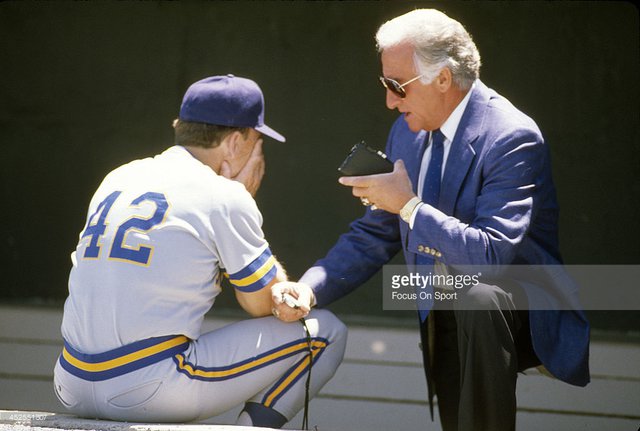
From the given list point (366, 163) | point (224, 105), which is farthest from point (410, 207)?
point (224, 105)

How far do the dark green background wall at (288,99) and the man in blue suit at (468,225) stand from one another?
1.61 m

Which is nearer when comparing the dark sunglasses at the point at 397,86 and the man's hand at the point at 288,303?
the man's hand at the point at 288,303

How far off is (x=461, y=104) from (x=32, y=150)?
2.79m

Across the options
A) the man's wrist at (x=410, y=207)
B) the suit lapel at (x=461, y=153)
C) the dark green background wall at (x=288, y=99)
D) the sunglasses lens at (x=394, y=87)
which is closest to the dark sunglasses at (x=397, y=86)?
the sunglasses lens at (x=394, y=87)

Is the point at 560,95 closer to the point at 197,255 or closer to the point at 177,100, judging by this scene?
the point at 177,100

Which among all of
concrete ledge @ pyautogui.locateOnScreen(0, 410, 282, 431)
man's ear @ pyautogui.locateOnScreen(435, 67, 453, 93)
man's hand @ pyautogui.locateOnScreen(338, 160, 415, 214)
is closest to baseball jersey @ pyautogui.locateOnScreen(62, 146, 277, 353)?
concrete ledge @ pyautogui.locateOnScreen(0, 410, 282, 431)

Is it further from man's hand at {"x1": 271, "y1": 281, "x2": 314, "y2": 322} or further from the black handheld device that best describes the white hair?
man's hand at {"x1": 271, "y1": 281, "x2": 314, "y2": 322}

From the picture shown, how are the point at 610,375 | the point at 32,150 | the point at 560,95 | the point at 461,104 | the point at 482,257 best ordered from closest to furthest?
the point at 482,257
the point at 461,104
the point at 610,375
the point at 560,95
the point at 32,150

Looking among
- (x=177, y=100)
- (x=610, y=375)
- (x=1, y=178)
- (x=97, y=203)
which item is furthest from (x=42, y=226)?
(x=610, y=375)

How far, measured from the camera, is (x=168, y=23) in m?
4.73

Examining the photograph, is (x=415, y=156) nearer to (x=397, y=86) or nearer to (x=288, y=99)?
(x=397, y=86)

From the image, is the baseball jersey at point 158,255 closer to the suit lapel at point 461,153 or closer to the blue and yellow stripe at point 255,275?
the blue and yellow stripe at point 255,275

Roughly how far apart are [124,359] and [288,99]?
2.50 m

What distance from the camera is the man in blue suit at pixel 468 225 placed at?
252 cm
